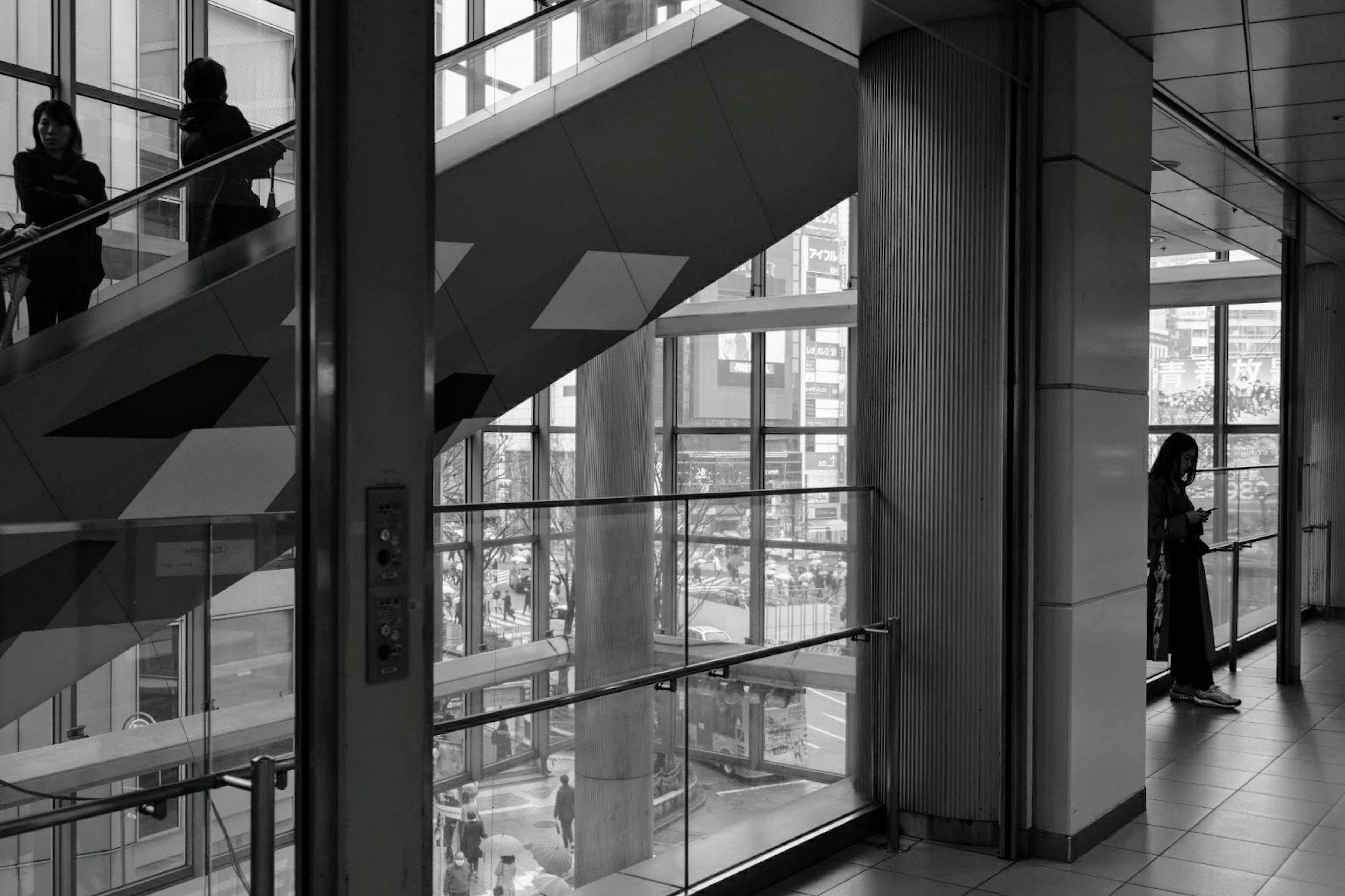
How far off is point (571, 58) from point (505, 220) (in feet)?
3.45

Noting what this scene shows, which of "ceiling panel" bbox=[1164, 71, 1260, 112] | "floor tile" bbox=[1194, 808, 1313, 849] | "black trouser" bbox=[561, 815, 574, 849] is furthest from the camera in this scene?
"ceiling panel" bbox=[1164, 71, 1260, 112]

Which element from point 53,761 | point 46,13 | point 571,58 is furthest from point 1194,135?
point 46,13

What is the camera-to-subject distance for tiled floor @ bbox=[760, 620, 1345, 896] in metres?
4.64

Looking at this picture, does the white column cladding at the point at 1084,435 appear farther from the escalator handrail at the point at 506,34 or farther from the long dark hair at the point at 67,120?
the long dark hair at the point at 67,120

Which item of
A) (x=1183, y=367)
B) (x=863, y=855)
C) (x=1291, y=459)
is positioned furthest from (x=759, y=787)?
(x=1183, y=367)

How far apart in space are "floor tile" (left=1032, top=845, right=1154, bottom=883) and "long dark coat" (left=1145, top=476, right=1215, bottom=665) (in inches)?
119

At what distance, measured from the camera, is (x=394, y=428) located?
2.61 meters

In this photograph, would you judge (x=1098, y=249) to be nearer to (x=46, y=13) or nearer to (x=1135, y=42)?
(x=1135, y=42)

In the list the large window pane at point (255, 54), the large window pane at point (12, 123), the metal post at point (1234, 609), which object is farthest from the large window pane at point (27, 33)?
the metal post at point (1234, 609)

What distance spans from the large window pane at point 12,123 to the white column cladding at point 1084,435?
24.3ft

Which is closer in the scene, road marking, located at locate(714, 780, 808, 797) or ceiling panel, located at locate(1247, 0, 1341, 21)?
road marking, located at locate(714, 780, 808, 797)

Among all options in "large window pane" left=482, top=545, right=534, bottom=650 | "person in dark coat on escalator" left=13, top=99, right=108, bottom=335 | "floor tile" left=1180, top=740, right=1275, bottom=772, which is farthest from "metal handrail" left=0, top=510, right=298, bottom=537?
"floor tile" left=1180, top=740, right=1275, bottom=772

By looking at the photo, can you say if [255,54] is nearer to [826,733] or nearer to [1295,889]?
[826,733]

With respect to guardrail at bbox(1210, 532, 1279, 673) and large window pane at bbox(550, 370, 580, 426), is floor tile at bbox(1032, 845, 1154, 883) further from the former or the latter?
large window pane at bbox(550, 370, 580, 426)
